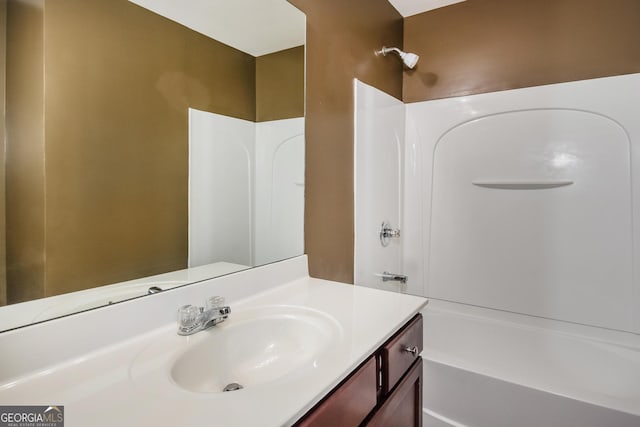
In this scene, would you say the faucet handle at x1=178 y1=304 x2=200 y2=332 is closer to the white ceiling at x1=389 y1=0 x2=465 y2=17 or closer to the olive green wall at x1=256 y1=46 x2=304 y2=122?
the olive green wall at x1=256 y1=46 x2=304 y2=122

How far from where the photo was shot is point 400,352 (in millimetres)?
1061

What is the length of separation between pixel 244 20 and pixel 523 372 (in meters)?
2.09

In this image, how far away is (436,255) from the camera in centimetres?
235

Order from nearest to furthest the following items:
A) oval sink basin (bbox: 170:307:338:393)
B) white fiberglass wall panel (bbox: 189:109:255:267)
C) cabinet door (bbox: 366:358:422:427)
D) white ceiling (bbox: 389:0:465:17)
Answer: oval sink basin (bbox: 170:307:338:393), cabinet door (bbox: 366:358:422:427), white fiberglass wall panel (bbox: 189:109:255:267), white ceiling (bbox: 389:0:465:17)

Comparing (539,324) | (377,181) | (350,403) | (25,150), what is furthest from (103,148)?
(539,324)

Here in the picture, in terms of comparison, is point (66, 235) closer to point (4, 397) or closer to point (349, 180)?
point (4, 397)

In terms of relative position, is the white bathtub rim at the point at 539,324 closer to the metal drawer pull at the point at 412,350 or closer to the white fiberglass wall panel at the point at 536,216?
the white fiberglass wall panel at the point at 536,216

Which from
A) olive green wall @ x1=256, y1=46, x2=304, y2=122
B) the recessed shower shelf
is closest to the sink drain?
olive green wall @ x1=256, y1=46, x2=304, y2=122

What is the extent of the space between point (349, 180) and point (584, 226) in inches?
53.0

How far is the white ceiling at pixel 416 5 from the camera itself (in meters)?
2.19

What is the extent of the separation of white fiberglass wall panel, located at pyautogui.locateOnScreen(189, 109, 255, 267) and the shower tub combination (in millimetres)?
700

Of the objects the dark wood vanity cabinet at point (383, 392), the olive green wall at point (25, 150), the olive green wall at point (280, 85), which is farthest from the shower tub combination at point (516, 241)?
the olive green wall at point (25, 150)

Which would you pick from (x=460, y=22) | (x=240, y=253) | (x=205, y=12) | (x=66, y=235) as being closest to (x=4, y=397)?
(x=66, y=235)

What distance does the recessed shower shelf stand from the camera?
1982 millimetres
